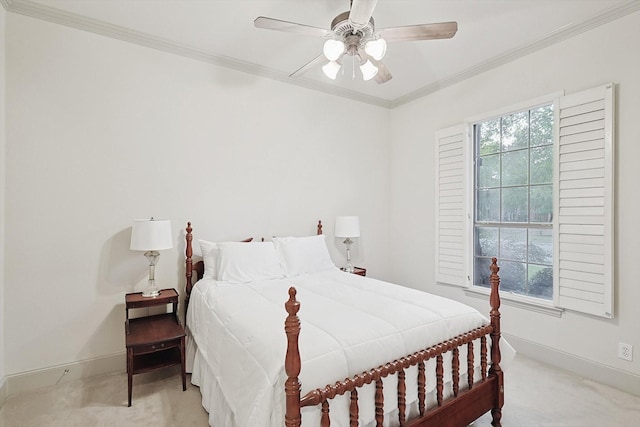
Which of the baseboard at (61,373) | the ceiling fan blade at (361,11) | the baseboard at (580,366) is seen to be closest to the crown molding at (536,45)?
the ceiling fan blade at (361,11)

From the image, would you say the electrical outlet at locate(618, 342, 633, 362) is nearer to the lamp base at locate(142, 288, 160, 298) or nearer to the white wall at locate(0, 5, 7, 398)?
the lamp base at locate(142, 288, 160, 298)

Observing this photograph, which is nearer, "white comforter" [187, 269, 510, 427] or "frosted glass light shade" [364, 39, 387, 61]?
"white comforter" [187, 269, 510, 427]

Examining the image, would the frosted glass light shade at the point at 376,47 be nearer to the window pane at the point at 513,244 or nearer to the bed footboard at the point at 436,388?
the bed footboard at the point at 436,388

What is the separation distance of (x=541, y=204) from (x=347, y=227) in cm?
195

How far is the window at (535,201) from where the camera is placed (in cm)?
262

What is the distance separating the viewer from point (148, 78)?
118 inches

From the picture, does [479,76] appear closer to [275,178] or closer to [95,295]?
[275,178]

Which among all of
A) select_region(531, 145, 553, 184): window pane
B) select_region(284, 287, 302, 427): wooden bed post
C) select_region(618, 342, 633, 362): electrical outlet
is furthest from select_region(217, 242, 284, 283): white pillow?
select_region(618, 342, 633, 362): electrical outlet

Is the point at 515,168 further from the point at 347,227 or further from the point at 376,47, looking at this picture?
the point at 376,47

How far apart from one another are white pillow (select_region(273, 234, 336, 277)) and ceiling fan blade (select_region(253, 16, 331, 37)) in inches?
75.7

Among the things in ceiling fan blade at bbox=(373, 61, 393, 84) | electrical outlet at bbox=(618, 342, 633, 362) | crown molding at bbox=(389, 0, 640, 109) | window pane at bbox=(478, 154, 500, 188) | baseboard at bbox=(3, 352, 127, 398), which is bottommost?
baseboard at bbox=(3, 352, 127, 398)

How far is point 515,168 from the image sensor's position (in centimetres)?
333

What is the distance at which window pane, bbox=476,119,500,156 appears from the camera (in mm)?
3490

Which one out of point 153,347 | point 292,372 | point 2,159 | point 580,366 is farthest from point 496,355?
point 2,159
